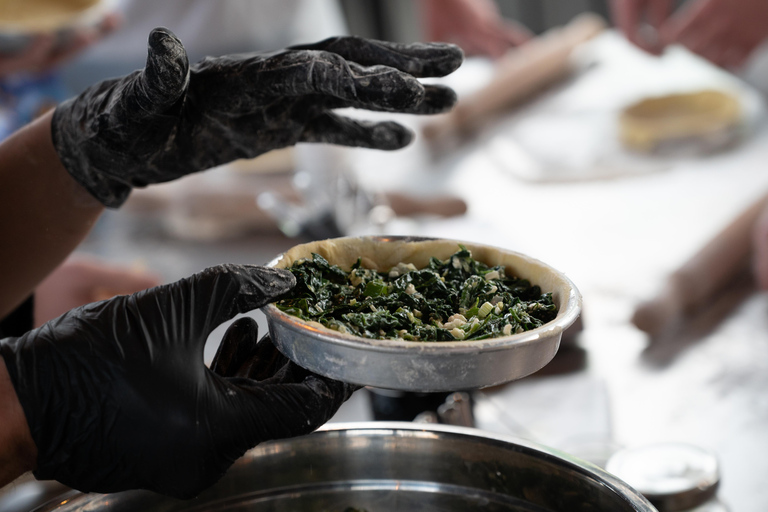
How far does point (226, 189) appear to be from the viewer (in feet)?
10.4

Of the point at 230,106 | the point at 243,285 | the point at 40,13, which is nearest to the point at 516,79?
the point at 40,13

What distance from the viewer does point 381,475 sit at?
1271 millimetres

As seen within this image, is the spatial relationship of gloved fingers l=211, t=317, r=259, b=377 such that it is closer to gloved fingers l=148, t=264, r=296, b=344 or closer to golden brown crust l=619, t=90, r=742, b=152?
gloved fingers l=148, t=264, r=296, b=344

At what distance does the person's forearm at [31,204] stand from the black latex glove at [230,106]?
37 mm

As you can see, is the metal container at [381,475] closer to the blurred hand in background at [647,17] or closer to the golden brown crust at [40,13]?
the golden brown crust at [40,13]

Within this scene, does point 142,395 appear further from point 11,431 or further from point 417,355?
point 417,355

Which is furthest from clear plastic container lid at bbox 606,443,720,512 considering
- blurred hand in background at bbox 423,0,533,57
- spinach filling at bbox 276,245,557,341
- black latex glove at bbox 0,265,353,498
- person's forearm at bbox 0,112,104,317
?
blurred hand in background at bbox 423,0,533,57

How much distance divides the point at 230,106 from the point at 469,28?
4421 millimetres

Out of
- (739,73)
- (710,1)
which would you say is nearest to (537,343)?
(710,1)

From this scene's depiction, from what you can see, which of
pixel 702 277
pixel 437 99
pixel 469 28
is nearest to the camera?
pixel 437 99

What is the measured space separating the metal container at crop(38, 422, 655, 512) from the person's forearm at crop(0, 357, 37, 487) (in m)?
0.23

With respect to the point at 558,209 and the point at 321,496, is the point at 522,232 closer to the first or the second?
the point at 558,209

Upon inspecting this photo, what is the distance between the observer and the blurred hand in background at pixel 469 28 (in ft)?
17.7

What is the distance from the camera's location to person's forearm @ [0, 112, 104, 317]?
1570mm
